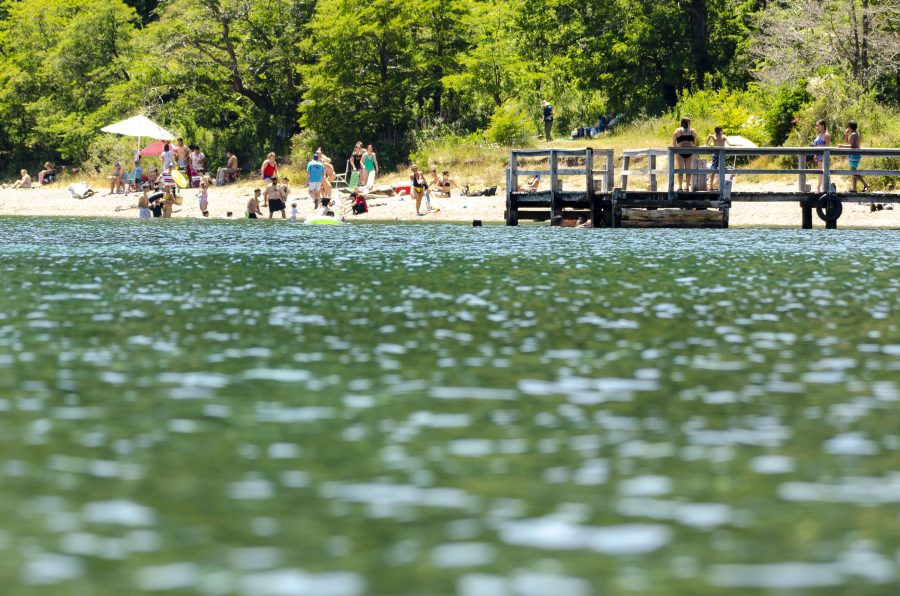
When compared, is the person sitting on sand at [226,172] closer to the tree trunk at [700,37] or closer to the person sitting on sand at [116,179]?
the person sitting on sand at [116,179]

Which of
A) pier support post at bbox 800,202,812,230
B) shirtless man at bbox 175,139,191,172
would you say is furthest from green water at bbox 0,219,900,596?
shirtless man at bbox 175,139,191,172

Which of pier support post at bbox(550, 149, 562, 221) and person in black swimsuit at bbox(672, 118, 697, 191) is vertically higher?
person in black swimsuit at bbox(672, 118, 697, 191)

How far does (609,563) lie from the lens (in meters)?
4.93

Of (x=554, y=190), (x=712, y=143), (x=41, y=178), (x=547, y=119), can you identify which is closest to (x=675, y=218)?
(x=712, y=143)

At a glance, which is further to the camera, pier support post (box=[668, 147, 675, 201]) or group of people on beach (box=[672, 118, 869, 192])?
group of people on beach (box=[672, 118, 869, 192])

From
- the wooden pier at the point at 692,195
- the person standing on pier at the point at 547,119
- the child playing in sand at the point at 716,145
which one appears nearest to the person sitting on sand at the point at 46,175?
the person standing on pier at the point at 547,119

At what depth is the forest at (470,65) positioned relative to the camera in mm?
43594

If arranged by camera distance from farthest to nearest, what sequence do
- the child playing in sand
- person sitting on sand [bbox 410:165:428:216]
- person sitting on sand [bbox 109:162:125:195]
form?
person sitting on sand [bbox 109:162:125:195], person sitting on sand [bbox 410:165:428:216], the child playing in sand

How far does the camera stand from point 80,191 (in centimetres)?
5125

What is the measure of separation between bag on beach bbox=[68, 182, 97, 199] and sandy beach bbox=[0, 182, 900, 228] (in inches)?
10.8

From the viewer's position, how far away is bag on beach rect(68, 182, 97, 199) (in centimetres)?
5112

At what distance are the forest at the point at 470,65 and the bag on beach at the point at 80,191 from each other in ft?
19.2

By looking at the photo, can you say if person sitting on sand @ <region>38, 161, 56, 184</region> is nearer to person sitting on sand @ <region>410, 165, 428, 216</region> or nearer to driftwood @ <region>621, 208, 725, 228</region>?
person sitting on sand @ <region>410, 165, 428, 216</region>

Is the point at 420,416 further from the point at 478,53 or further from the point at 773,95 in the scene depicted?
the point at 478,53
